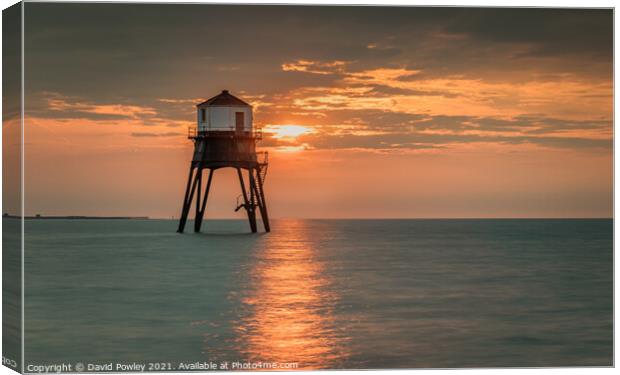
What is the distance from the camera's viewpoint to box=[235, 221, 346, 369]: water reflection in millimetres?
15453

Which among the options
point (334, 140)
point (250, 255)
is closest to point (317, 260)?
point (250, 255)

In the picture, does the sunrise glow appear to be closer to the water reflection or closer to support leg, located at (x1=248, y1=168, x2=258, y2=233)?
the water reflection

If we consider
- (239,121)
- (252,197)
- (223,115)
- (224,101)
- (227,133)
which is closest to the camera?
(224,101)

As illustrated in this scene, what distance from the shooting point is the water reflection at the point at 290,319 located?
15.5m

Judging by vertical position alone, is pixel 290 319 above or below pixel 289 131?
below

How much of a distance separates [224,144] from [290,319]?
57.6 feet

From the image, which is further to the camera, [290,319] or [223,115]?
[223,115]

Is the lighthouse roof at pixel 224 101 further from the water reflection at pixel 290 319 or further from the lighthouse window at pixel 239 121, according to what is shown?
the water reflection at pixel 290 319

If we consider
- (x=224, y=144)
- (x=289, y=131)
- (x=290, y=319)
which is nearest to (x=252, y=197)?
(x=224, y=144)

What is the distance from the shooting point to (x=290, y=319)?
19938mm

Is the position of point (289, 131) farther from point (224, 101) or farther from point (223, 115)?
point (223, 115)

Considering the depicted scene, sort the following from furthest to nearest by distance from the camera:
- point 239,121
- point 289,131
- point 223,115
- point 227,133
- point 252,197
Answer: point 252,197
point 227,133
point 239,121
point 223,115
point 289,131

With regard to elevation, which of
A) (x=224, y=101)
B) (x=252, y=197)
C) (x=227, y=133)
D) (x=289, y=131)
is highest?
(x=224, y=101)

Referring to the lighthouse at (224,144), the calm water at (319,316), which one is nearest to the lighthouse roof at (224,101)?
the lighthouse at (224,144)
